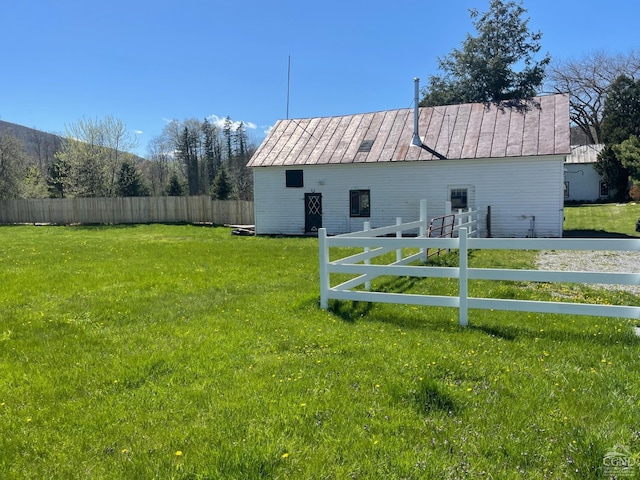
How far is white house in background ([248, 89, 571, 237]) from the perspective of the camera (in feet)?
56.6

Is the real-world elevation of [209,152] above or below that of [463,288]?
above

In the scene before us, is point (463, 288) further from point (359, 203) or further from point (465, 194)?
point (359, 203)

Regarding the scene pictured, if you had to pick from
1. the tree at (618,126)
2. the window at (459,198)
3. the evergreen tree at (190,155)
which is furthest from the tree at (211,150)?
the window at (459,198)

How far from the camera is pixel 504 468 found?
261 cm

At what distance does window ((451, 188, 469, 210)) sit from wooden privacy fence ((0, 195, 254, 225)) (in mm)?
12456

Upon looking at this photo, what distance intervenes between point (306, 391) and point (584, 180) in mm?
40872

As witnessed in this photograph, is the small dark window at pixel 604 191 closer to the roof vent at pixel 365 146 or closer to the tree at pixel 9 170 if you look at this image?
the roof vent at pixel 365 146

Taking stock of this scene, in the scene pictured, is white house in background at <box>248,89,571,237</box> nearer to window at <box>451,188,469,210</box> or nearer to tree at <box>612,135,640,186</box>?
window at <box>451,188,469,210</box>

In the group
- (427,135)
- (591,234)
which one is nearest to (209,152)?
(427,135)

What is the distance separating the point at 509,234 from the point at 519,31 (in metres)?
20.1

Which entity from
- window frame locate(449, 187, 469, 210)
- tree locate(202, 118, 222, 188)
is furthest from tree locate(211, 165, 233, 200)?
window frame locate(449, 187, 469, 210)

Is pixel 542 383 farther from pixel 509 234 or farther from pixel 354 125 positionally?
pixel 354 125

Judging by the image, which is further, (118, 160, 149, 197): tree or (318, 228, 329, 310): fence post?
(118, 160, 149, 197): tree

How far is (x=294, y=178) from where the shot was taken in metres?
20.9
